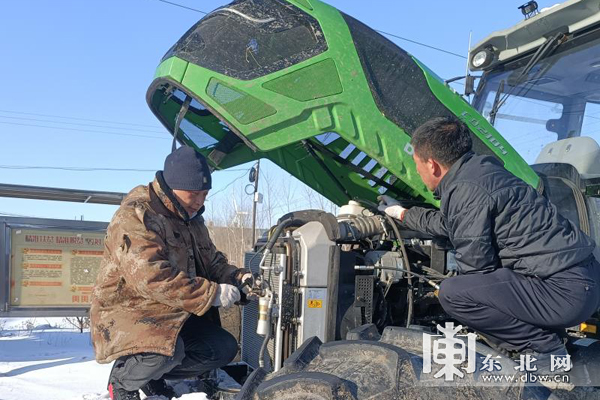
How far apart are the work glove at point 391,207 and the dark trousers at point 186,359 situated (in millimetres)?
1222

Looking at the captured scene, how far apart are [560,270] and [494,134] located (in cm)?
107

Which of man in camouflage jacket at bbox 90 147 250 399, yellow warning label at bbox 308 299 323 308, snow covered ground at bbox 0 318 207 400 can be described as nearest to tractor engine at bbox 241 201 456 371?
yellow warning label at bbox 308 299 323 308

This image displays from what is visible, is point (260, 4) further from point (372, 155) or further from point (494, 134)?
point (494, 134)

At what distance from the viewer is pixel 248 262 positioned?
3.56m

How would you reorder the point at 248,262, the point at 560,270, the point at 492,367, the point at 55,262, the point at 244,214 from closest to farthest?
the point at 492,367, the point at 560,270, the point at 248,262, the point at 55,262, the point at 244,214

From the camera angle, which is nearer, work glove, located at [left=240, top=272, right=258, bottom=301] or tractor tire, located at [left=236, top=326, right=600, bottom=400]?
tractor tire, located at [left=236, top=326, right=600, bottom=400]

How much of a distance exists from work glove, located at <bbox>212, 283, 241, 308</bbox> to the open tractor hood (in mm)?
765

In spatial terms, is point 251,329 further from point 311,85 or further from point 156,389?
point 311,85

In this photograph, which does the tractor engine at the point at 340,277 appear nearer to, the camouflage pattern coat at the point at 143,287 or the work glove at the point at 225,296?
the work glove at the point at 225,296

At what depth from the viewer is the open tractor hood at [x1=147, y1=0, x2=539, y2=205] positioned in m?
2.85

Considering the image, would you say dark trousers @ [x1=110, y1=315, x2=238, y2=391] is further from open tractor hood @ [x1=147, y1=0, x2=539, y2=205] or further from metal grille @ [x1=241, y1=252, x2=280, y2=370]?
open tractor hood @ [x1=147, y1=0, x2=539, y2=205]

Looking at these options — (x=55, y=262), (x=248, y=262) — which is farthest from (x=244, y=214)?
(x=248, y=262)

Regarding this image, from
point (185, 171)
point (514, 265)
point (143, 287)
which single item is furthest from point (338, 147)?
point (143, 287)

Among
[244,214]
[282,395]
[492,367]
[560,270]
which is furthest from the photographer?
[244,214]
